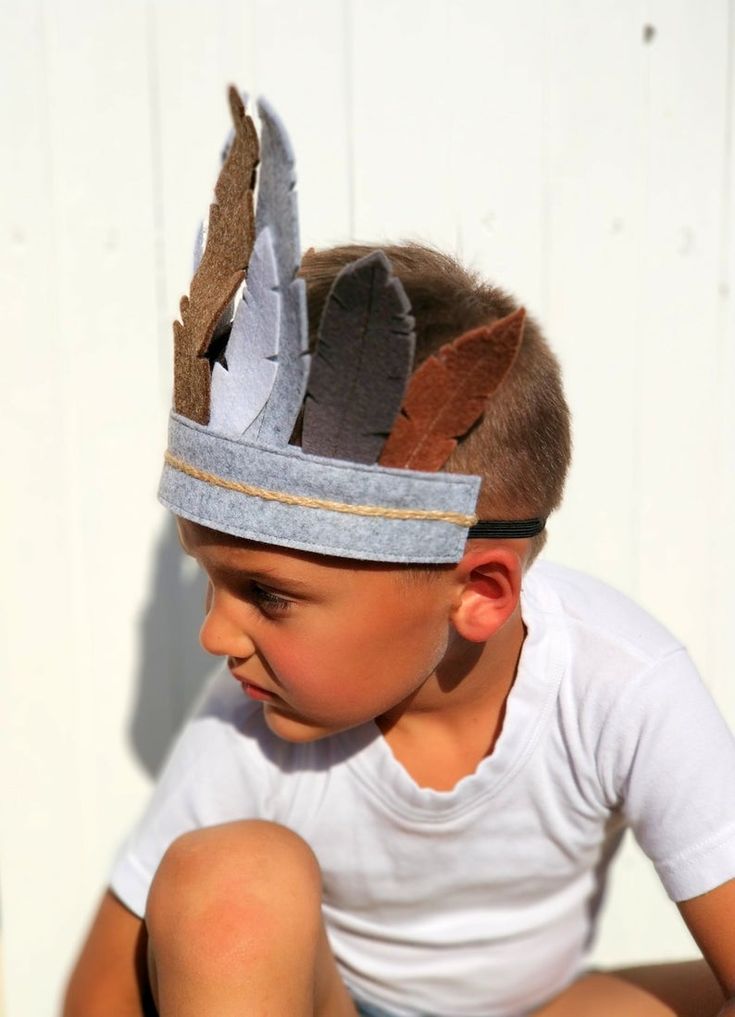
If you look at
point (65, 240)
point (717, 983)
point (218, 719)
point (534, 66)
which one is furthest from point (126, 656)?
point (534, 66)

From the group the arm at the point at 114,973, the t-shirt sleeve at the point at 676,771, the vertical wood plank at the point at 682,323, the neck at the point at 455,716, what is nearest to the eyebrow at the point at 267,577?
the neck at the point at 455,716

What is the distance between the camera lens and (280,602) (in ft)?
3.50

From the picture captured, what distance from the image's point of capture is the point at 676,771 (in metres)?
1.13

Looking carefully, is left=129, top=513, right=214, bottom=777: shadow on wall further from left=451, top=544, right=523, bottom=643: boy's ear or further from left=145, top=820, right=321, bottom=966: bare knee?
left=451, top=544, right=523, bottom=643: boy's ear

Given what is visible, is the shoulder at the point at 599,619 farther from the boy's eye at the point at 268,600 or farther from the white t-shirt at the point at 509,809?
the boy's eye at the point at 268,600

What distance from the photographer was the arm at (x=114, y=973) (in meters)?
1.28

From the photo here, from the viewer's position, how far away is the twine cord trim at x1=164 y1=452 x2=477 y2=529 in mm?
990

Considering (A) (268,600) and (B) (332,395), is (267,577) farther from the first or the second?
(B) (332,395)

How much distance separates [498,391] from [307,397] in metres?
0.17

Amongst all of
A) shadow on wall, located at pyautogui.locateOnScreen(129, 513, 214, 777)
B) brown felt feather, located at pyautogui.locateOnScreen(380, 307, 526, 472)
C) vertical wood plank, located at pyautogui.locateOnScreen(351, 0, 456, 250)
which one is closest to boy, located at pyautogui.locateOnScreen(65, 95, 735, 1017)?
brown felt feather, located at pyautogui.locateOnScreen(380, 307, 526, 472)

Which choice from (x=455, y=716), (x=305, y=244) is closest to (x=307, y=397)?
(x=455, y=716)

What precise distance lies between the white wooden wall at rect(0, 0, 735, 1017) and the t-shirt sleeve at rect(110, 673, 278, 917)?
29 centimetres

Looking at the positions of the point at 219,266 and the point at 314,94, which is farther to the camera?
the point at 314,94

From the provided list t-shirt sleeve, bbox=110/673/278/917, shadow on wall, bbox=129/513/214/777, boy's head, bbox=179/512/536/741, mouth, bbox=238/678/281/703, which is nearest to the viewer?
boy's head, bbox=179/512/536/741
